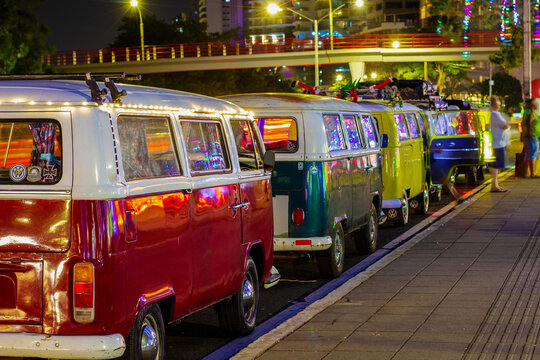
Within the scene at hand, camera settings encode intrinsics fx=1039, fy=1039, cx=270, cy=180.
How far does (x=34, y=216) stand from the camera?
6023mm

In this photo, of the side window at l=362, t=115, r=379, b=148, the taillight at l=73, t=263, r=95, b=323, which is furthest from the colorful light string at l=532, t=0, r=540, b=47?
the taillight at l=73, t=263, r=95, b=323

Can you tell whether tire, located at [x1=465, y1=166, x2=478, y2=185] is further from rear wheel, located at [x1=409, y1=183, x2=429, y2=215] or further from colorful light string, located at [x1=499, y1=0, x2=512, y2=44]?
Answer: rear wheel, located at [x1=409, y1=183, x2=429, y2=215]

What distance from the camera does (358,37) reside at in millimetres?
79188

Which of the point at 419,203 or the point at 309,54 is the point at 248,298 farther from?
the point at 309,54

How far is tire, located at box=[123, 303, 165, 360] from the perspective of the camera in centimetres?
632

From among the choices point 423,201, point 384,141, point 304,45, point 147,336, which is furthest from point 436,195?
point 304,45

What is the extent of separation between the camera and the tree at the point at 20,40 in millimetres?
47938

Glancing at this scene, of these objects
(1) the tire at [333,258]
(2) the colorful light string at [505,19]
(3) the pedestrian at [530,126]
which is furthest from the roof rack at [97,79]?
(2) the colorful light string at [505,19]

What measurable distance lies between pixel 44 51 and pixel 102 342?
49666 millimetres

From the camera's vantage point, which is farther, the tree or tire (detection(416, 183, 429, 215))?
the tree

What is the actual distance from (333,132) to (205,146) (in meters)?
4.11

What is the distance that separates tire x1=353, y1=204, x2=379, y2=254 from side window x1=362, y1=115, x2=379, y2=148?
857 mm

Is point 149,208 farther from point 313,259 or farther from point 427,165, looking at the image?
point 427,165

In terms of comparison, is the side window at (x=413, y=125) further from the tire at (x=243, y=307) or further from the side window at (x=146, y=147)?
the side window at (x=146, y=147)
